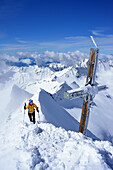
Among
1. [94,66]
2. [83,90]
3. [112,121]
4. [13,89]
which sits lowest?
[112,121]

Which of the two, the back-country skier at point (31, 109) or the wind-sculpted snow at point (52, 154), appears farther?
the back-country skier at point (31, 109)

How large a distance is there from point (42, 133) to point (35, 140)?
0.90 m

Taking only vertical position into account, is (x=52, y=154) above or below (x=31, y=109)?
below

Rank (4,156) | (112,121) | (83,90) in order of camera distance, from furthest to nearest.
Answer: (112,121) < (83,90) < (4,156)

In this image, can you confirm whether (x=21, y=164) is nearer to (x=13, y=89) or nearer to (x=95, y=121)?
(x=13, y=89)

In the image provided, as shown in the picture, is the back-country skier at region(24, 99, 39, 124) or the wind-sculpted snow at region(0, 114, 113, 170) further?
the back-country skier at region(24, 99, 39, 124)

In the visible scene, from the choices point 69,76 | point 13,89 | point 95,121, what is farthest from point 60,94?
point 69,76

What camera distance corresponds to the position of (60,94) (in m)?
31.0

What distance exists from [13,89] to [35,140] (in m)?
16.5

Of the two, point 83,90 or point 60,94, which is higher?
point 83,90

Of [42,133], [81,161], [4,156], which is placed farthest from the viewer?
[42,133]

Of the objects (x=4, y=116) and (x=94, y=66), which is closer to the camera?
(x=94, y=66)

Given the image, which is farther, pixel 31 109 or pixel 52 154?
pixel 31 109

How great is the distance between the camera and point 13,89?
2228cm
